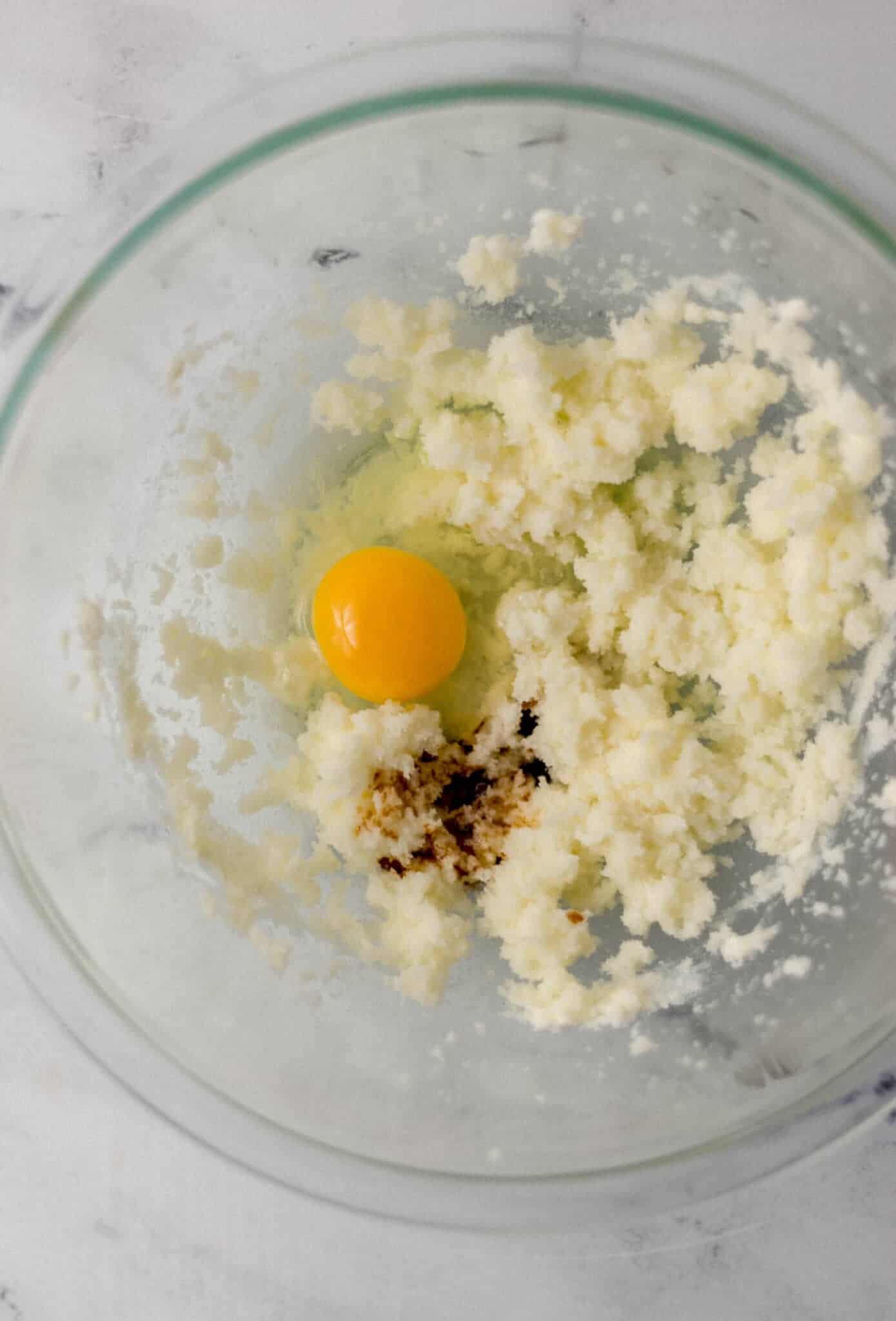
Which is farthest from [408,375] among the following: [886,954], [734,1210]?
[734,1210]

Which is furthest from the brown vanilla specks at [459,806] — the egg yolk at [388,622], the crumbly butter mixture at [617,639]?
the egg yolk at [388,622]

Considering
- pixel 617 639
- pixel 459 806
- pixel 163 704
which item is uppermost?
pixel 163 704

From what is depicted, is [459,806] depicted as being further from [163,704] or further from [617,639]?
[163,704]

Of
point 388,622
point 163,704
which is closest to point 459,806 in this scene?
point 388,622

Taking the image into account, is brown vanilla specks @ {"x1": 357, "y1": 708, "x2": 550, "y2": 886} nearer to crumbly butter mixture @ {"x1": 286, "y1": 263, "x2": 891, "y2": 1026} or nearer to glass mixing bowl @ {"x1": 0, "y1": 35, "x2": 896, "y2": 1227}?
crumbly butter mixture @ {"x1": 286, "y1": 263, "x2": 891, "y2": 1026}

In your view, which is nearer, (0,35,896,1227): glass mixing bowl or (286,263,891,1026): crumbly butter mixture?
(0,35,896,1227): glass mixing bowl

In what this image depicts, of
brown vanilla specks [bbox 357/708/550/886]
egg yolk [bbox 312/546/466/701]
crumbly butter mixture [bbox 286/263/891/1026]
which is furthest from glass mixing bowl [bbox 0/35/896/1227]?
egg yolk [bbox 312/546/466/701]
